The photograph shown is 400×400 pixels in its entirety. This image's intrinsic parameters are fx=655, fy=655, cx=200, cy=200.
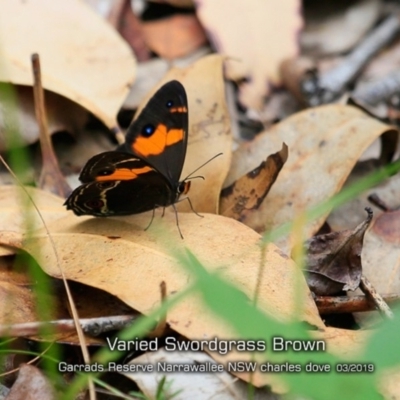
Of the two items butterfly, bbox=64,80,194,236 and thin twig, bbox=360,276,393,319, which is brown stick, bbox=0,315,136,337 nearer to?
butterfly, bbox=64,80,194,236

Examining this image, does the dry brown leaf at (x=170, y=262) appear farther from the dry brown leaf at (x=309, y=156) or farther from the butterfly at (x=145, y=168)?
the dry brown leaf at (x=309, y=156)

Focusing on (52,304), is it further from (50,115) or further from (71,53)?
(71,53)

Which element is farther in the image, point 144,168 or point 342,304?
point 144,168

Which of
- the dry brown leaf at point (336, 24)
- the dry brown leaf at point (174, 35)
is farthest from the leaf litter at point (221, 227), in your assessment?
the dry brown leaf at point (336, 24)

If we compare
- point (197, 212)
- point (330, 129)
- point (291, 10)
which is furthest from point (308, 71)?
point (197, 212)

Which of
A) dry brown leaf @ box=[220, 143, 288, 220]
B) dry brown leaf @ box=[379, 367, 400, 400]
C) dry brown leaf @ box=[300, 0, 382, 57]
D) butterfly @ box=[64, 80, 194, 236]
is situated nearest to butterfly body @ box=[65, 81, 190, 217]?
butterfly @ box=[64, 80, 194, 236]

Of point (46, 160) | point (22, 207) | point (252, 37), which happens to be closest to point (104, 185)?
point (22, 207)

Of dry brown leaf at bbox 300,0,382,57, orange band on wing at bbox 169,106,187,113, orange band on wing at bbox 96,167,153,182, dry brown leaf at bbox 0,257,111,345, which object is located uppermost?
dry brown leaf at bbox 300,0,382,57

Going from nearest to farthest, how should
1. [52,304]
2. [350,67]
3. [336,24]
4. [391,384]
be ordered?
1. [391,384]
2. [52,304]
3. [350,67]
4. [336,24]

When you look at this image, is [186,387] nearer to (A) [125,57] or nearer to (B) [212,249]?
(B) [212,249]
